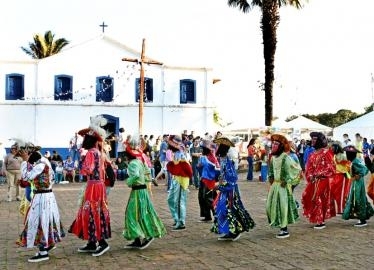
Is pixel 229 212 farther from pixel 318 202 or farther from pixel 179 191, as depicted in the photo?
pixel 318 202

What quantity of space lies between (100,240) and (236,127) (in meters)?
26.6

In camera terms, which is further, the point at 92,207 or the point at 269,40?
the point at 269,40

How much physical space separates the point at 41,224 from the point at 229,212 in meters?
3.08

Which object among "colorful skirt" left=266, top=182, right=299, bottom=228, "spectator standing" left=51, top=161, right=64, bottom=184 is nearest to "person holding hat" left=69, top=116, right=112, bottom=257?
"colorful skirt" left=266, top=182, right=299, bottom=228

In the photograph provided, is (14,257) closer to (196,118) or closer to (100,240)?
(100,240)

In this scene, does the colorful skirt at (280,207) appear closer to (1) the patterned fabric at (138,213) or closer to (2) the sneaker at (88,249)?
(1) the patterned fabric at (138,213)

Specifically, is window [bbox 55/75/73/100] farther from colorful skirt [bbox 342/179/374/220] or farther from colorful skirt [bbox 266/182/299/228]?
colorful skirt [bbox 266/182/299/228]

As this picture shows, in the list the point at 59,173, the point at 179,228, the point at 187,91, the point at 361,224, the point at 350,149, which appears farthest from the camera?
the point at 187,91

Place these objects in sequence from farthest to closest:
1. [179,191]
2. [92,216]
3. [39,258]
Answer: [179,191] → [92,216] → [39,258]

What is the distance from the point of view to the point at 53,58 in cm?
3011

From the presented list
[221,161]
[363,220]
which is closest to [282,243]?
[221,161]

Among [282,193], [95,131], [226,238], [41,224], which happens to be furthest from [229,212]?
[41,224]

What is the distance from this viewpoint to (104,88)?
30.4 metres

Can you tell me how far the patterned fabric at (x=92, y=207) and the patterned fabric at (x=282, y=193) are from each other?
298 centimetres
